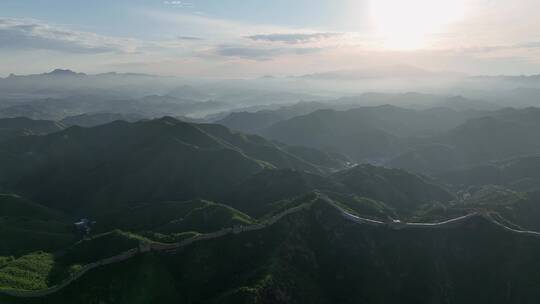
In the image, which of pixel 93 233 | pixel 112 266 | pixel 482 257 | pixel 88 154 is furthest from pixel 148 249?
pixel 88 154

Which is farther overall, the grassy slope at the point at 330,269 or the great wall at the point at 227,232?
the grassy slope at the point at 330,269

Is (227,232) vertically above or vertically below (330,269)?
above

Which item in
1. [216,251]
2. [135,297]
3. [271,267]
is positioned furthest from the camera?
→ [216,251]

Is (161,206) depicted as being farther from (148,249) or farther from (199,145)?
(199,145)

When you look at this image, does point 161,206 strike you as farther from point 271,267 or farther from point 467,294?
point 467,294

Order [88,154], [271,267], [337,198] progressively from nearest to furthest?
[271,267] → [337,198] → [88,154]

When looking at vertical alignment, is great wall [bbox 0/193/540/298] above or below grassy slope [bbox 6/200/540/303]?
above

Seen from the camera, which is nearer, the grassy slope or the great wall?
the great wall

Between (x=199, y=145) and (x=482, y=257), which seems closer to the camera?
(x=482, y=257)

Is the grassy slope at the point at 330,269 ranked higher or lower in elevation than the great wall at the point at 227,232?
lower

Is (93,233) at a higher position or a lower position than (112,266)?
lower

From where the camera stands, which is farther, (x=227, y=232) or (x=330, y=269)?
(x=330, y=269)
